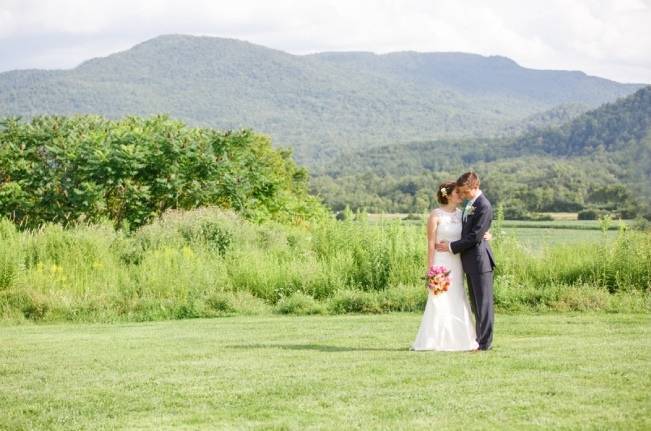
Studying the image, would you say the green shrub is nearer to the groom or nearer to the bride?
the bride

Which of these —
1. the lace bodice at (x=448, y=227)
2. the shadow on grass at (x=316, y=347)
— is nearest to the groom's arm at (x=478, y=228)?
the lace bodice at (x=448, y=227)

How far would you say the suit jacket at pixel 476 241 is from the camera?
34.5 ft

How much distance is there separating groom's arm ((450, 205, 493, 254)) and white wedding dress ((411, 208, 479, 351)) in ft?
1.36

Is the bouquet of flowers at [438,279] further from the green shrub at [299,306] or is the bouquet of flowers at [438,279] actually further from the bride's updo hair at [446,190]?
the green shrub at [299,306]

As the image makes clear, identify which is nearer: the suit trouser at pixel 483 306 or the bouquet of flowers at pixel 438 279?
the suit trouser at pixel 483 306

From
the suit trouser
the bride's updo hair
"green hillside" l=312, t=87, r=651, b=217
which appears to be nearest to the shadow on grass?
the suit trouser

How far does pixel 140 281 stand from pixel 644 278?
28.4 feet

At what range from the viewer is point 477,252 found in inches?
420

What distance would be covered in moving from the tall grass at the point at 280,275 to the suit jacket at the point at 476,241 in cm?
399

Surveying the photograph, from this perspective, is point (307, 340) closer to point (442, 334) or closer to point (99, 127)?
point (442, 334)

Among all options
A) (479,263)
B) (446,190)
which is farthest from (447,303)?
(446,190)

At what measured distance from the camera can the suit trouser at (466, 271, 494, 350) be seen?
1050 cm

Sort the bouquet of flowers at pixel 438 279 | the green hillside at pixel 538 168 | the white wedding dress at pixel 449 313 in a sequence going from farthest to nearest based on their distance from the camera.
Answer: the bouquet of flowers at pixel 438 279 < the white wedding dress at pixel 449 313 < the green hillside at pixel 538 168

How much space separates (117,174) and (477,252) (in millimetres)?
14397
